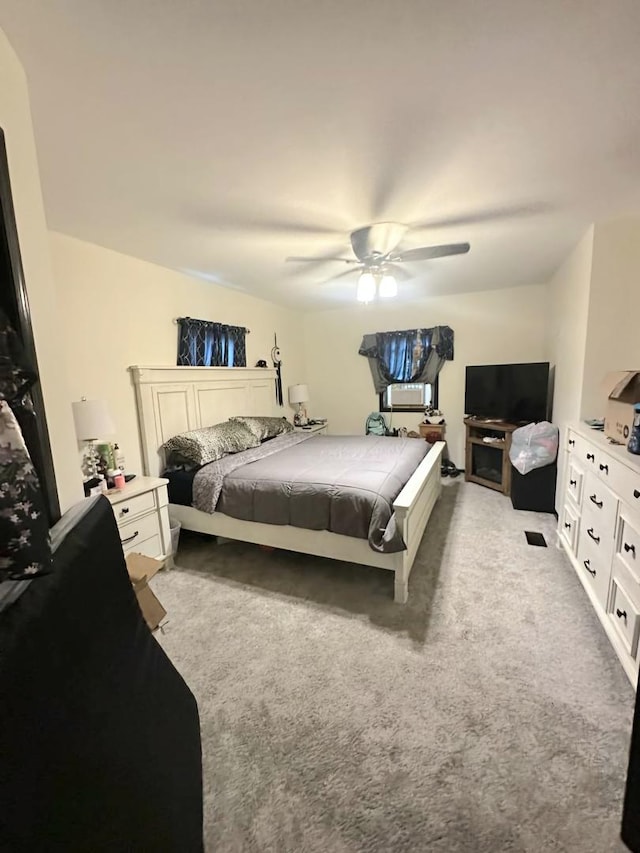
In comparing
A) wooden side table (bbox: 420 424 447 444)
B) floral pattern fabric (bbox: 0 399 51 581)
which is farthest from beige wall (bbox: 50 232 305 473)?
→ wooden side table (bbox: 420 424 447 444)

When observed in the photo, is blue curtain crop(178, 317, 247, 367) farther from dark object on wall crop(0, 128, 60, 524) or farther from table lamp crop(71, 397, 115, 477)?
dark object on wall crop(0, 128, 60, 524)

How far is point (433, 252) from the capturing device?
2389mm

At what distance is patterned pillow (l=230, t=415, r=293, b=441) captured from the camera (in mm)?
3785

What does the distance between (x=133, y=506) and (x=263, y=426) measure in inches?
68.6

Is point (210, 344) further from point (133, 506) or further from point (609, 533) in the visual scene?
point (609, 533)

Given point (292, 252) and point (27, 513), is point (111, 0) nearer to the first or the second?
point (27, 513)

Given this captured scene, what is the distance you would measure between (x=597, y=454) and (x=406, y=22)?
2102mm

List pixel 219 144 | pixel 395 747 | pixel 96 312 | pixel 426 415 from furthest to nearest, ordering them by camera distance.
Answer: pixel 426 415, pixel 96 312, pixel 219 144, pixel 395 747

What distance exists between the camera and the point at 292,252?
287cm

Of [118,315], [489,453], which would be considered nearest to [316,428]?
[489,453]

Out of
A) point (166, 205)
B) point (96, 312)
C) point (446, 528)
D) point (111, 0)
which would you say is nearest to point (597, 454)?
point (446, 528)

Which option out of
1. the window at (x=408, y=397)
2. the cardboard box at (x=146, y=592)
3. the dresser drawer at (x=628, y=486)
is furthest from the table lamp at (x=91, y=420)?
the window at (x=408, y=397)

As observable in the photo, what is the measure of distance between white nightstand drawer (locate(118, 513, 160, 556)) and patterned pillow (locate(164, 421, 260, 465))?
0.60 m

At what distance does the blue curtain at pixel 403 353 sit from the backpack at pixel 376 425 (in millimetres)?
533
